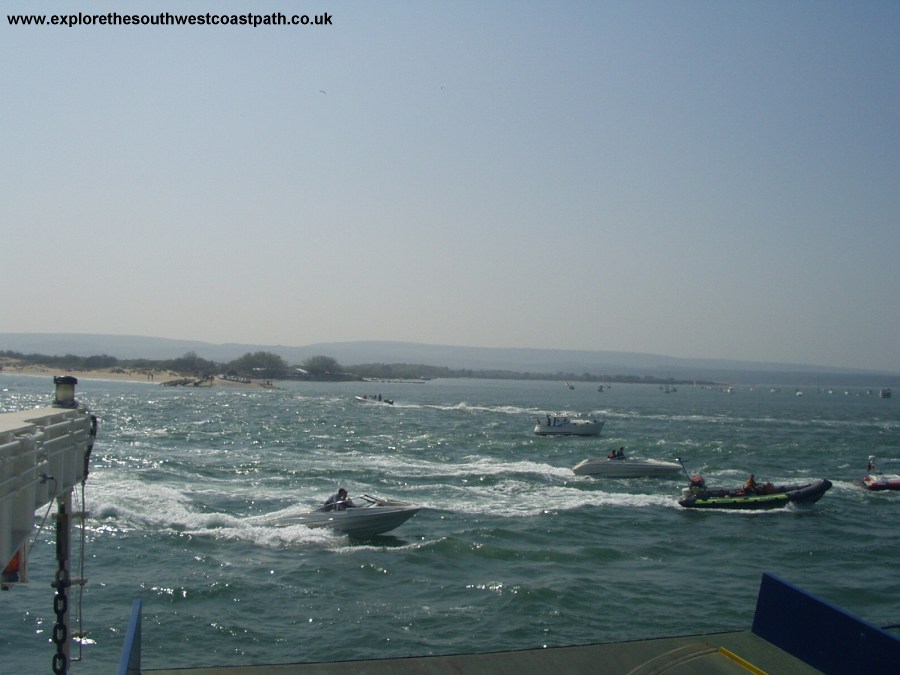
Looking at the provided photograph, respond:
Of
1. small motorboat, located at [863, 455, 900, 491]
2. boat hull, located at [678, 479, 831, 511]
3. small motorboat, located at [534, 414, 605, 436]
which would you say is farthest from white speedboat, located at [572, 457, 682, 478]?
small motorboat, located at [534, 414, 605, 436]

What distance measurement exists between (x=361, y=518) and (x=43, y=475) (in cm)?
1851

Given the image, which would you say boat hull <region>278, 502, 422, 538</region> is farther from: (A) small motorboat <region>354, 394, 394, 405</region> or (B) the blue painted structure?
(A) small motorboat <region>354, 394, 394, 405</region>

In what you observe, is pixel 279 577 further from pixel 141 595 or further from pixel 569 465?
pixel 569 465

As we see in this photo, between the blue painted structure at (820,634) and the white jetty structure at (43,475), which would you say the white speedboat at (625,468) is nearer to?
the blue painted structure at (820,634)

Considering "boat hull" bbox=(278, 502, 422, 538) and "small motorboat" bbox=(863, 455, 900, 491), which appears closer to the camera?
"boat hull" bbox=(278, 502, 422, 538)

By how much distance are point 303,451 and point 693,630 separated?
119 feet

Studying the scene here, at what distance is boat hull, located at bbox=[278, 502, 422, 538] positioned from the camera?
25.7m

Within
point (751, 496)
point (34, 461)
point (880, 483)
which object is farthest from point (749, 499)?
point (34, 461)

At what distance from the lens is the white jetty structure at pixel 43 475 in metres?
6.95

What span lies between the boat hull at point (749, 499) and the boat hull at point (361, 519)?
1286cm

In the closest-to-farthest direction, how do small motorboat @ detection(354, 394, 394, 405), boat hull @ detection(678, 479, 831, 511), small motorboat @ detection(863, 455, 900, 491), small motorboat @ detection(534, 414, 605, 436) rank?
boat hull @ detection(678, 479, 831, 511), small motorboat @ detection(863, 455, 900, 491), small motorboat @ detection(534, 414, 605, 436), small motorboat @ detection(354, 394, 394, 405)

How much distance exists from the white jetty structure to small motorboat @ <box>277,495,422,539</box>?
15456 mm

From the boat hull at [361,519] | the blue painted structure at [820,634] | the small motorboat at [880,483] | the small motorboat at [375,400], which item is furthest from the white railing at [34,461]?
the small motorboat at [375,400]

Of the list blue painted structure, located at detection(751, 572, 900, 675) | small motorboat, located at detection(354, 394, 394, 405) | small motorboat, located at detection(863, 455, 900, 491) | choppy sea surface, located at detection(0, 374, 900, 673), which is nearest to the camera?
blue painted structure, located at detection(751, 572, 900, 675)
